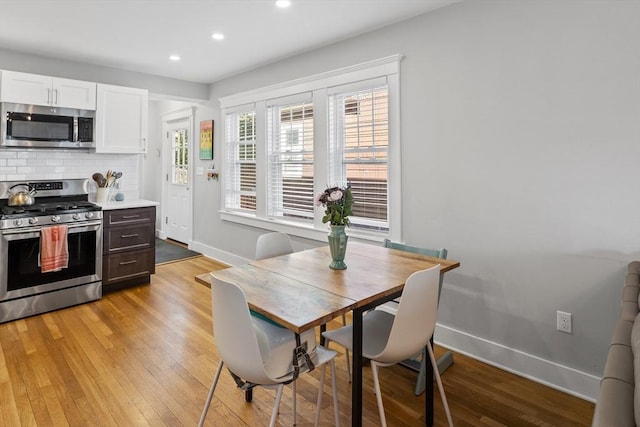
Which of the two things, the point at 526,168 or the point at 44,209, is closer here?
the point at 526,168

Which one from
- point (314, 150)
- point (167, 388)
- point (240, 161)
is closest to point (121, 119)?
point (240, 161)

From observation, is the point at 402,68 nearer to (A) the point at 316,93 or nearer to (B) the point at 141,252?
(A) the point at 316,93

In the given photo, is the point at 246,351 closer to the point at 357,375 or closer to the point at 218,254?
the point at 357,375

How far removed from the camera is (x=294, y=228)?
412 cm

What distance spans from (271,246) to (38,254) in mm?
2503

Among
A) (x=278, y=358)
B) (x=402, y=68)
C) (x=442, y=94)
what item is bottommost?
(x=278, y=358)

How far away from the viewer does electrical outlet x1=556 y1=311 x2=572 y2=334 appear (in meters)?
2.29

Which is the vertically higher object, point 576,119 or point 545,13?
point 545,13

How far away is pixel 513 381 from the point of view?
7.91 ft

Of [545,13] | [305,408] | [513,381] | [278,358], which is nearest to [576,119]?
[545,13]

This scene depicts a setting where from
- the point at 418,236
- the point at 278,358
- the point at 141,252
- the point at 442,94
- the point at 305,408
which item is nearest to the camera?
the point at 278,358

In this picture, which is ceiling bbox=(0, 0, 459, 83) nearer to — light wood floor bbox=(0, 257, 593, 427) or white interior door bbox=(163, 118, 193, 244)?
white interior door bbox=(163, 118, 193, 244)

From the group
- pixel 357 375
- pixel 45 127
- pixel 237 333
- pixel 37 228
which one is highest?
pixel 45 127

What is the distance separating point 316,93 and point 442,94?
1430mm
